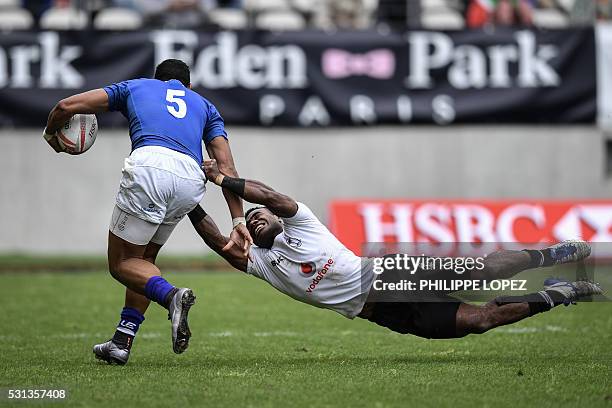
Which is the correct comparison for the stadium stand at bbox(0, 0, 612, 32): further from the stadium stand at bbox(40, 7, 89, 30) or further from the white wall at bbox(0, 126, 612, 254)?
the white wall at bbox(0, 126, 612, 254)

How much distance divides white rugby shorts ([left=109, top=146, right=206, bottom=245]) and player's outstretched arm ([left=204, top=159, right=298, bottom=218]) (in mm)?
128

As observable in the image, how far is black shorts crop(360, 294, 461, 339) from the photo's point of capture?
8.80 metres

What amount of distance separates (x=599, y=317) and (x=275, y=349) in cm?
434

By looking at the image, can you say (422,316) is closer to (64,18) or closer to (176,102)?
(176,102)

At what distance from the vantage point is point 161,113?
879 cm

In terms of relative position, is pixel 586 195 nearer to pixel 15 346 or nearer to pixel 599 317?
pixel 599 317

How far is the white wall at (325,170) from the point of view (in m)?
19.6

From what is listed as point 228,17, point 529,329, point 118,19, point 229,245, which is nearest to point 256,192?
point 229,245

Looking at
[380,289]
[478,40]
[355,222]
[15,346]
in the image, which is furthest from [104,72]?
[380,289]

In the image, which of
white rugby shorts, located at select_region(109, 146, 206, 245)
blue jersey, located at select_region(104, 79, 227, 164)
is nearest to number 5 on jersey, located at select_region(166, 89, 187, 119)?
blue jersey, located at select_region(104, 79, 227, 164)

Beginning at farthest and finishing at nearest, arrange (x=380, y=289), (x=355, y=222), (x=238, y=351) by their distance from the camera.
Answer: (x=355, y=222) → (x=238, y=351) → (x=380, y=289)

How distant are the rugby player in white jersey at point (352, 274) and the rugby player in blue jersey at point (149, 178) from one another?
0.24 meters

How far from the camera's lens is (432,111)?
1988 centimetres

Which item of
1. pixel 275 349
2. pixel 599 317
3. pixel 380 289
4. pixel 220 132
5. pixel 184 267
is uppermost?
pixel 220 132
